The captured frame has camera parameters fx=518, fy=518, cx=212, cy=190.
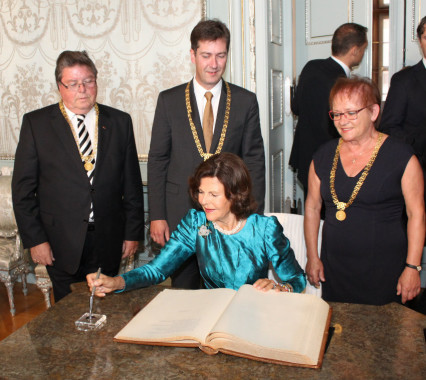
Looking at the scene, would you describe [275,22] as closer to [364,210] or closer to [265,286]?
[364,210]

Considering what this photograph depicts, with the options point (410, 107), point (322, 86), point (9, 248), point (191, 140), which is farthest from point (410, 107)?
point (9, 248)

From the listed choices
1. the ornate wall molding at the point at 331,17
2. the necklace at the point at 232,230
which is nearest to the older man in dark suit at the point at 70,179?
the necklace at the point at 232,230

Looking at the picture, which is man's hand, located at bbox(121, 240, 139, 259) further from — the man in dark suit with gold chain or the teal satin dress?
the teal satin dress

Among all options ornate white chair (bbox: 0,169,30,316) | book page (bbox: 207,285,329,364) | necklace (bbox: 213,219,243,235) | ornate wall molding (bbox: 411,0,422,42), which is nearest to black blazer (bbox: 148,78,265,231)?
necklace (bbox: 213,219,243,235)

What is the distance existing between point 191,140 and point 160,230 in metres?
0.51

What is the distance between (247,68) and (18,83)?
1865 millimetres

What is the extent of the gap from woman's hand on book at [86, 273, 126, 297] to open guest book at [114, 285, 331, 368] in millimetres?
176

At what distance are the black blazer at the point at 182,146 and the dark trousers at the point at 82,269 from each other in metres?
0.36

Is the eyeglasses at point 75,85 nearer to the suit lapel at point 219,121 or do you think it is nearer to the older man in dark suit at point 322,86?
the suit lapel at point 219,121

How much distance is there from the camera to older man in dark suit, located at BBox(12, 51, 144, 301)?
2.63 m

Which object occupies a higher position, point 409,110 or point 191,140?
point 409,110

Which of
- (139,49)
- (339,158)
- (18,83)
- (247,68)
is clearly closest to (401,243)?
(339,158)

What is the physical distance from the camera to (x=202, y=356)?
1.40m

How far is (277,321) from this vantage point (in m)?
1.49
